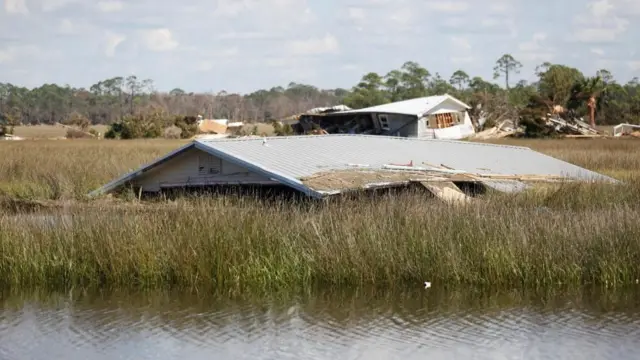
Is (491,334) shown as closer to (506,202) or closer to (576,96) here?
(506,202)

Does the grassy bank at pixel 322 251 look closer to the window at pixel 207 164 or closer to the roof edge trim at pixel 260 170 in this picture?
the roof edge trim at pixel 260 170

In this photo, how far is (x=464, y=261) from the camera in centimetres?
1296

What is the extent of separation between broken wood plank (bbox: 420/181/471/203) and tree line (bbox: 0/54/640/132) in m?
38.6

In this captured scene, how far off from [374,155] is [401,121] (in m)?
29.5

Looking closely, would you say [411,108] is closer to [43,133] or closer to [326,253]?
[43,133]

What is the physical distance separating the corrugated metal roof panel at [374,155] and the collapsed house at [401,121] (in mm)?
23836

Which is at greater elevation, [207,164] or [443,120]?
[443,120]

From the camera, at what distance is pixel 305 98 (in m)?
146

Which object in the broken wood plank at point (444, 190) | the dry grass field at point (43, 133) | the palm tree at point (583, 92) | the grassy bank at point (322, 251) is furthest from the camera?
the dry grass field at point (43, 133)

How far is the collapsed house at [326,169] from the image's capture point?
57.2 ft

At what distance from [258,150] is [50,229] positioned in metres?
6.75

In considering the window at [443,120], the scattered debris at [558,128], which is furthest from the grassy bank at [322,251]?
the window at [443,120]

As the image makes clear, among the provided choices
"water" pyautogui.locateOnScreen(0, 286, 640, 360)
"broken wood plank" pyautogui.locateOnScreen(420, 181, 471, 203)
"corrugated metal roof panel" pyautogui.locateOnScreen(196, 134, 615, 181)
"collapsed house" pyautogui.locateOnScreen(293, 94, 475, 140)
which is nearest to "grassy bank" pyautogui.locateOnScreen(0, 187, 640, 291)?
"water" pyautogui.locateOnScreen(0, 286, 640, 360)

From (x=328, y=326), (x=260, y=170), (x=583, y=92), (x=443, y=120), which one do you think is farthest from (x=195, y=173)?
(x=583, y=92)
